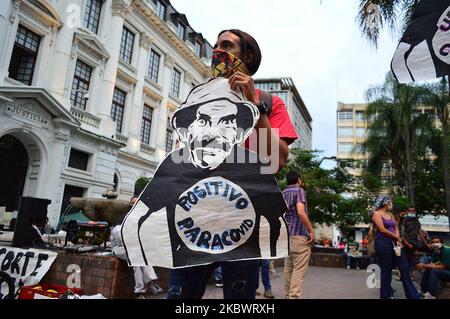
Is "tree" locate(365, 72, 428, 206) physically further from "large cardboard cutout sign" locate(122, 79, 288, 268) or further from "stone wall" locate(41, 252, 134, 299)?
"large cardboard cutout sign" locate(122, 79, 288, 268)

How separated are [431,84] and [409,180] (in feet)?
18.5

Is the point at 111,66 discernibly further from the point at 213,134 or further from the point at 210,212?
the point at 210,212

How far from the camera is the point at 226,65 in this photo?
1616 millimetres

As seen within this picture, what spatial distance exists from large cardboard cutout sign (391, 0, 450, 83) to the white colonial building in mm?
12509

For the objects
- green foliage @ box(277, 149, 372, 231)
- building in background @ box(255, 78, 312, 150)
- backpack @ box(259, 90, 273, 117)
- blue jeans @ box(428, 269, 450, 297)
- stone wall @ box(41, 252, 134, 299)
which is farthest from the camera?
building in background @ box(255, 78, 312, 150)

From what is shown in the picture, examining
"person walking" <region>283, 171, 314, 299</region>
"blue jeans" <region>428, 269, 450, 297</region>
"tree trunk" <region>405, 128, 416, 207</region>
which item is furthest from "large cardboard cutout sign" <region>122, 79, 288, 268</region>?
"tree trunk" <region>405, 128, 416, 207</region>

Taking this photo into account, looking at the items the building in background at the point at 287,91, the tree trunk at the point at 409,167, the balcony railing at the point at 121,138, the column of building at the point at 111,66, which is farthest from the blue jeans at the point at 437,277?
the building in background at the point at 287,91

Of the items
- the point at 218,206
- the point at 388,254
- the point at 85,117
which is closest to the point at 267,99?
the point at 218,206

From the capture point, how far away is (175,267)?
1.35 metres

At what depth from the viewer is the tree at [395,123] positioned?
20203 millimetres

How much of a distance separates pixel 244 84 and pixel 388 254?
482 centimetres

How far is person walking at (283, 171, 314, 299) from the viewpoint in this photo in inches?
179
